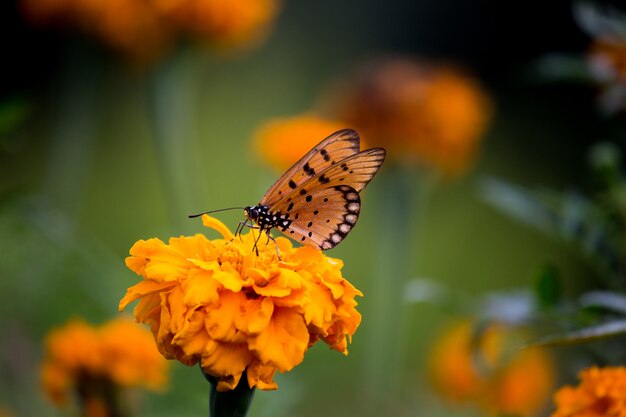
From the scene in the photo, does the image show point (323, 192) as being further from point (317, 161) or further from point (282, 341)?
point (282, 341)

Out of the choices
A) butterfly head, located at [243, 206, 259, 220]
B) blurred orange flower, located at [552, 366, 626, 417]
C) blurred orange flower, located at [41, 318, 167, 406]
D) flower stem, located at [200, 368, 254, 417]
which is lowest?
blurred orange flower, located at [41, 318, 167, 406]

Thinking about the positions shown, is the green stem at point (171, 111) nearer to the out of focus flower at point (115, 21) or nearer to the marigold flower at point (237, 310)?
the out of focus flower at point (115, 21)

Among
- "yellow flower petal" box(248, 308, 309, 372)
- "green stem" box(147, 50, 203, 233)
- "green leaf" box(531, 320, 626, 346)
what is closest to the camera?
"yellow flower petal" box(248, 308, 309, 372)

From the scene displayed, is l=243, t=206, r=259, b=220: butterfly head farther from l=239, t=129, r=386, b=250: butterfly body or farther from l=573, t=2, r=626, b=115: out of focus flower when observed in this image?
l=573, t=2, r=626, b=115: out of focus flower

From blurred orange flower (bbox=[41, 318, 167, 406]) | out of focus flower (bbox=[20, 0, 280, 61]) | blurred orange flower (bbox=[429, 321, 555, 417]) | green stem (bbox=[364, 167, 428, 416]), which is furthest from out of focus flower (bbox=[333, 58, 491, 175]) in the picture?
blurred orange flower (bbox=[41, 318, 167, 406])

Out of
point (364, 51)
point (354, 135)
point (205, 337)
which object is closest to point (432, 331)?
→ point (364, 51)

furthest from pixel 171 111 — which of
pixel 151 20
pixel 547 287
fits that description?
pixel 547 287
